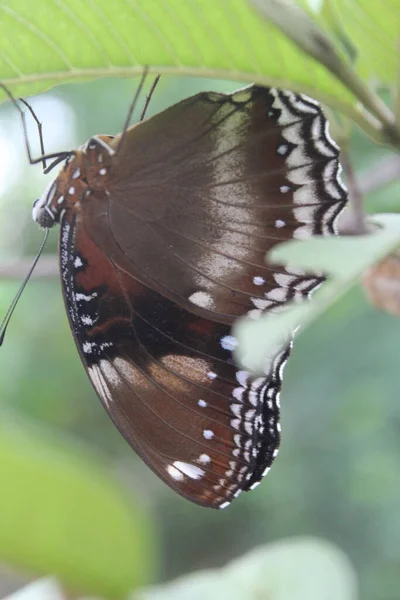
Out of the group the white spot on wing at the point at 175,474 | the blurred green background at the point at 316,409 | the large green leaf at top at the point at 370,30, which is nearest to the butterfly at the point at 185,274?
the white spot on wing at the point at 175,474

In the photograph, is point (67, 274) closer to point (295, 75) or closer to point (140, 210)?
point (140, 210)

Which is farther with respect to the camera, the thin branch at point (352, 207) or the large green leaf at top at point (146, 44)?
the thin branch at point (352, 207)

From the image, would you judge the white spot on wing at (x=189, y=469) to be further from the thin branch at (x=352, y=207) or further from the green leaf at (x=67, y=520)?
the green leaf at (x=67, y=520)

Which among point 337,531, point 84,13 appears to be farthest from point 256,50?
point 337,531

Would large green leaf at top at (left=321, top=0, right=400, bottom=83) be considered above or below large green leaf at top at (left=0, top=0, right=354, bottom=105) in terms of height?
above

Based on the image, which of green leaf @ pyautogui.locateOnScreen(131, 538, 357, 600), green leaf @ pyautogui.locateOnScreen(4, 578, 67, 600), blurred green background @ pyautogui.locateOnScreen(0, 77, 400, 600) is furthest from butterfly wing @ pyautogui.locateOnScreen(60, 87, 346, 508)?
blurred green background @ pyautogui.locateOnScreen(0, 77, 400, 600)

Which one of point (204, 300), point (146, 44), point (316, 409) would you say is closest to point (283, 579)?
point (204, 300)

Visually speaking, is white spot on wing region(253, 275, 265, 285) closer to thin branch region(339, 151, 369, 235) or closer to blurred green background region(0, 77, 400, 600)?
thin branch region(339, 151, 369, 235)
